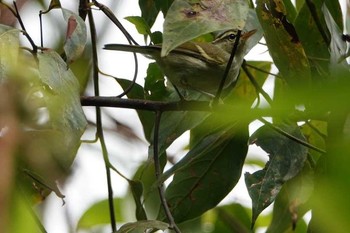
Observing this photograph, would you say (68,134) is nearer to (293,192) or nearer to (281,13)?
(281,13)

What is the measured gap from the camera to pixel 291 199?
5.43 feet

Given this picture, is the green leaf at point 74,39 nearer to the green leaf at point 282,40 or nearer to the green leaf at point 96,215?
the green leaf at point 282,40

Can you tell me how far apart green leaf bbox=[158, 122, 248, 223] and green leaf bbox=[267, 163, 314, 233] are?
16 cm

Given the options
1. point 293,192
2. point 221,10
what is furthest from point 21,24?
point 293,192

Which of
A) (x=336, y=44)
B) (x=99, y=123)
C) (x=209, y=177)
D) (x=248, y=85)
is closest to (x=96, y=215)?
(x=209, y=177)

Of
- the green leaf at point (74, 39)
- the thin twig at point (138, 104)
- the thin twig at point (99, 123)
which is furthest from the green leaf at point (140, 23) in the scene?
the green leaf at point (74, 39)

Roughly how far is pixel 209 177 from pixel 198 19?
0.85m

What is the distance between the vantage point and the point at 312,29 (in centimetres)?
191

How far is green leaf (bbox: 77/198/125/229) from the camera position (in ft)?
6.43

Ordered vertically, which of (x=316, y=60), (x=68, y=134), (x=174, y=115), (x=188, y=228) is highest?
(x=68, y=134)

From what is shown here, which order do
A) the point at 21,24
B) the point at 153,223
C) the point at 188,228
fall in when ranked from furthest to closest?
the point at 188,228 → the point at 153,223 → the point at 21,24

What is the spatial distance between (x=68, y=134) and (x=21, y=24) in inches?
8.5

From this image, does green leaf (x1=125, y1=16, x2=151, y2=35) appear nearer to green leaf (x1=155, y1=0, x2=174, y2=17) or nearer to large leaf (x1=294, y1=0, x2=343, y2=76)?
green leaf (x1=155, y1=0, x2=174, y2=17)

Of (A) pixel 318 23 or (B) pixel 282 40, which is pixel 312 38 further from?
(B) pixel 282 40
